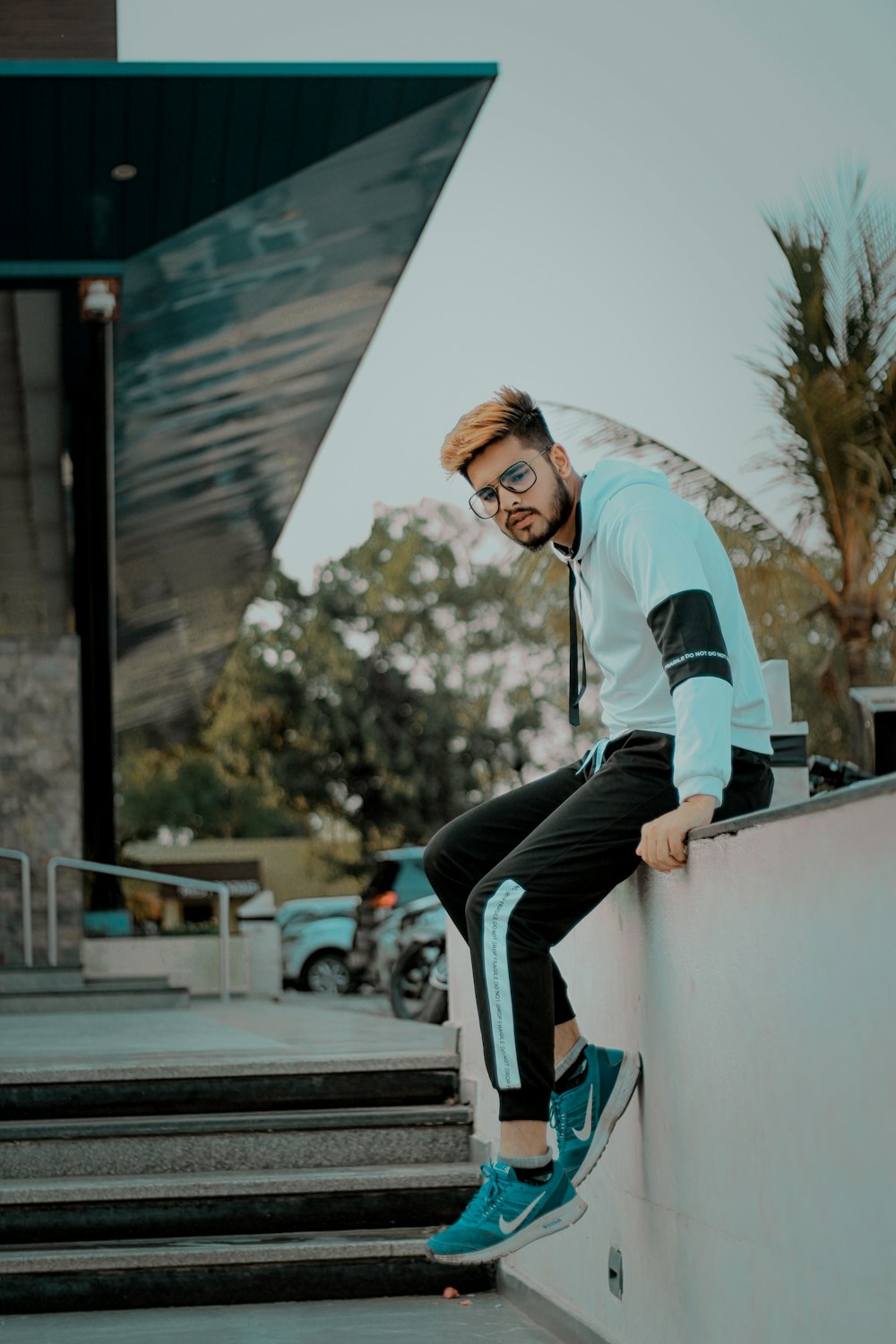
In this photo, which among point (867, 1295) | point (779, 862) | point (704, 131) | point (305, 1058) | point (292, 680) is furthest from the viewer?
point (292, 680)

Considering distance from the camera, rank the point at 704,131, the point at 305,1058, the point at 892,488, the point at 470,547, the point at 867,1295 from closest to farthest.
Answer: the point at 867,1295 → the point at 305,1058 → the point at 892,488 → the point at 704,131 → the point at 470,547

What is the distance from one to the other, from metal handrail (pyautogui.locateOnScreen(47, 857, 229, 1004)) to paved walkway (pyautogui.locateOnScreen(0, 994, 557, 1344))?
2146 mm

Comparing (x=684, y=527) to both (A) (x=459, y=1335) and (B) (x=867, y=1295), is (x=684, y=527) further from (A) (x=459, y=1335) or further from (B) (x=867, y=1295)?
(A) (x=459, y=1335)

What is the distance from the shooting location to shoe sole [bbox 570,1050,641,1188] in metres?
3.39

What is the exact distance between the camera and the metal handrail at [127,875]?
11.9 m

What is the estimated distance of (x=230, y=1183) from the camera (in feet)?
16.0

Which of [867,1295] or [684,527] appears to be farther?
[684,527]

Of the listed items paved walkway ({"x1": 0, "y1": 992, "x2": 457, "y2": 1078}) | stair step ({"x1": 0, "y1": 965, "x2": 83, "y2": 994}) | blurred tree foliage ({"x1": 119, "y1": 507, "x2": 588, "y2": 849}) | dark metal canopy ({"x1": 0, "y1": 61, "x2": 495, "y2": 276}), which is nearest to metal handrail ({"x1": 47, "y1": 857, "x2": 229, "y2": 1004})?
stair step ({"x1": 0, "y1": 965, "x2": 83, "y2": 994})

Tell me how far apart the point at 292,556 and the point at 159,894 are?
39.5 ft

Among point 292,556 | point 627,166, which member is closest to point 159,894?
point 292,556

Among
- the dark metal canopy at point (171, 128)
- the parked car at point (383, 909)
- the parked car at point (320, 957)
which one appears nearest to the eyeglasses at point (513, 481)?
the dark metal canopy at point (171, 128)

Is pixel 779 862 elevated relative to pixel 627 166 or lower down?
lower down

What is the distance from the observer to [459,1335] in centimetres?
409

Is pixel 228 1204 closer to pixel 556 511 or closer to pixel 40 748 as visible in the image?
pixel 556 511
